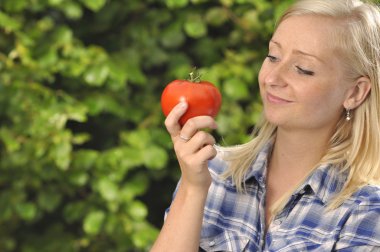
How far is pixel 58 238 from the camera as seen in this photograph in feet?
11.5

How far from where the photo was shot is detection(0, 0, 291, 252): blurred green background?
3.21 metres

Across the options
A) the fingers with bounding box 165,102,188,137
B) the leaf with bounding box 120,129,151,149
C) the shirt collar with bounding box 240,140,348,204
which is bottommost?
the shirt collar with bounding box 240,140,348,204

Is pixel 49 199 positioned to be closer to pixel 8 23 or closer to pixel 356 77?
pixel 8 23

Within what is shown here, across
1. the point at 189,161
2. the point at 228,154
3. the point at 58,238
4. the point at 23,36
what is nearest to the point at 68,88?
the point at 23,36

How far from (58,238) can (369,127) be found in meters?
1.79

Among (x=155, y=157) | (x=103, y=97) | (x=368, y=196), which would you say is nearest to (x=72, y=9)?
(x=103, y=97)

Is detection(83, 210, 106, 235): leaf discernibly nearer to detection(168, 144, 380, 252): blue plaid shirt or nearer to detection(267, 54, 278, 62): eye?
detection(168, 144, 380, 252): blue plaid shirt

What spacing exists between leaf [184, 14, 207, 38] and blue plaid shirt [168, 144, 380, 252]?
1.09m

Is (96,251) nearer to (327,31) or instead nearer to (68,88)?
(68,88)

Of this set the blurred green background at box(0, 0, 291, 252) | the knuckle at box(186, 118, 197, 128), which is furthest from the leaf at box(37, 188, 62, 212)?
the knuckle at box(186, 118, 197, 128)

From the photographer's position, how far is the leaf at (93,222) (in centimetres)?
326

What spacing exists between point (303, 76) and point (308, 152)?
0.22m

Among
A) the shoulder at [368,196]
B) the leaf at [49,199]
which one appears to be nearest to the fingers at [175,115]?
the shoulder at [368,196]

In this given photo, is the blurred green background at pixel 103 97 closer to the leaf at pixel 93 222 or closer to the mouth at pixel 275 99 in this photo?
the leaf at pixel 93 222
